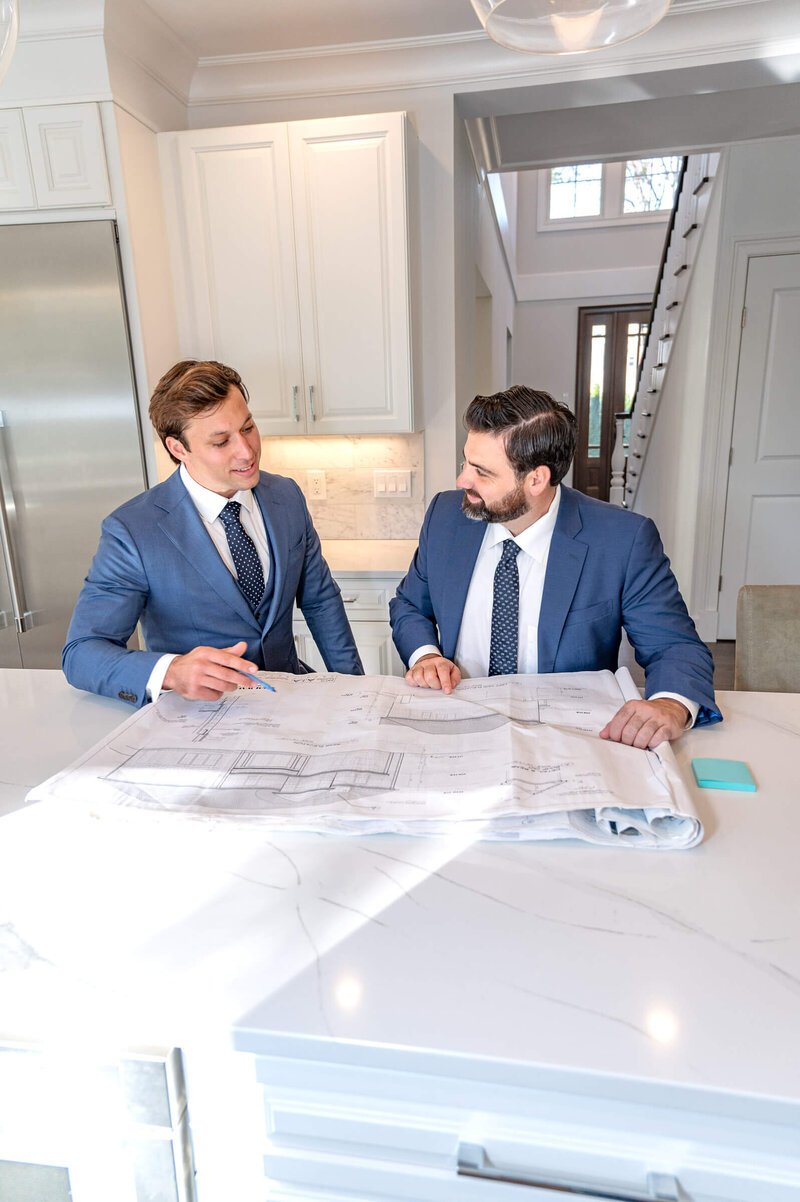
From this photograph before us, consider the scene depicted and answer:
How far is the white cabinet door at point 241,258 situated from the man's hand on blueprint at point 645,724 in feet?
7.05

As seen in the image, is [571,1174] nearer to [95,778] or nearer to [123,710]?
[95,778]

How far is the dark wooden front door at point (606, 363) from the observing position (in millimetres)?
8695

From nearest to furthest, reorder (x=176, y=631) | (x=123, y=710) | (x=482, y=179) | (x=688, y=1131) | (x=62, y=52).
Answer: (x=688, y=1131)
(x=123, y=710)
(x=176, y=631)
(x=62, y=52)
(x=482, y=179)

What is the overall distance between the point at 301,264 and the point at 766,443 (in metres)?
2.80

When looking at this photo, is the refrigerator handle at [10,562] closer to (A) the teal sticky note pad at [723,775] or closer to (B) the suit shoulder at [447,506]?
(B) the suit shoulder at [447,506]

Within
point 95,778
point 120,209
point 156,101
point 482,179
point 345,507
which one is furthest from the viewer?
point 482,179

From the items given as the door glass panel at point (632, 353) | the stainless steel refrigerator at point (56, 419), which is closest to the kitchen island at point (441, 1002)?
the stainless steel refrigerator at point (56, 419)

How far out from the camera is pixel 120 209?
2541 millimetres

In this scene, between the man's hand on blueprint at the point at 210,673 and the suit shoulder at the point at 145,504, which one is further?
the suit shoulder at the point at 145,504

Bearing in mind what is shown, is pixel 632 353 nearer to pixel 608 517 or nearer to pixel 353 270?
pixel 353 270

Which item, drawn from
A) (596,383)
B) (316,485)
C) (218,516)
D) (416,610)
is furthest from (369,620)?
(596,383)

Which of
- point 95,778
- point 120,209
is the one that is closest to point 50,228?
point 120,209

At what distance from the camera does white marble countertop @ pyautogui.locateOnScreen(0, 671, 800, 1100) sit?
2.01 feet

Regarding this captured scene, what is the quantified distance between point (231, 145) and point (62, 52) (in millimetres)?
581
